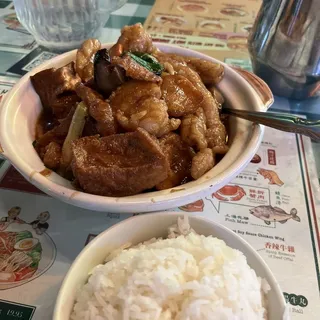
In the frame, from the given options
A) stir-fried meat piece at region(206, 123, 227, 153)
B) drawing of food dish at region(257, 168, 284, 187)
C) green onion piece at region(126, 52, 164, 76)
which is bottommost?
drawing of food dish at region(257, 168, 284, 187)

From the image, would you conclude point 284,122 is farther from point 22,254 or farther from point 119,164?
point 22,254

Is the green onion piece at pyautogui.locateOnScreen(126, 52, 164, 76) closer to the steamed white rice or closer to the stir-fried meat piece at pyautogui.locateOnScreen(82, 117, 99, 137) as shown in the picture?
the stir-fried meat piece at pyautogui.locateOnScreen(82, 117, 99, 137)

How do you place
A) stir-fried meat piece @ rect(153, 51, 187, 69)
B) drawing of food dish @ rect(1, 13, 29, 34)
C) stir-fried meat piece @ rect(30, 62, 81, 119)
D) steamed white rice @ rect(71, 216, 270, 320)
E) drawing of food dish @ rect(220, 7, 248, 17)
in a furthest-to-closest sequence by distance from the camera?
drawing of food dish @ rect(220, 7, 248, 17)
drawing of food dish @ rect(1, 13, 29, 34)
stir-fried meat piece @ rect(153, 51, 187, 69)
stir-fried meat piece @ rect(30, 62, 81, 119)
steamed white rice @ rect(71, 216, 270, 320)

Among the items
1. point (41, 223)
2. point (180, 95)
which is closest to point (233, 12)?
point (180, 95)

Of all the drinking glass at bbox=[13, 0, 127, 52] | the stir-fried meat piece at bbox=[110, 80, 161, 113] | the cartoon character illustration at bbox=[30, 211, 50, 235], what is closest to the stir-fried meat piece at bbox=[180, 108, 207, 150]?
the stir-fried meat piece at bbox=[110, 80, 161, 113]

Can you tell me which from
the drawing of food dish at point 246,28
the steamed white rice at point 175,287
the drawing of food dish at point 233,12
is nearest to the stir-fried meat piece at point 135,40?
the steamed white rice at point 175,287
